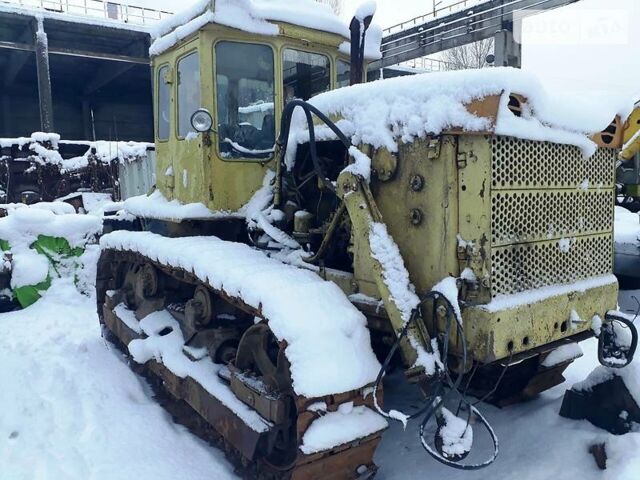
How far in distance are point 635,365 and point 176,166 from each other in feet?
11.1

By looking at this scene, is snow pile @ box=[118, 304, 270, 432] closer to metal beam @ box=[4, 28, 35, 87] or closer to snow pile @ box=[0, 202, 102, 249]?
snow pile @ box=[0, 202, 102, 249]

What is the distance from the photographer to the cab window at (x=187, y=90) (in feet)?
13.5

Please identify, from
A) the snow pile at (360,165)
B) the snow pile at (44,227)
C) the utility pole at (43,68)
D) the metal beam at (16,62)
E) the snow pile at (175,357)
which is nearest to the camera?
the snow pile at (360,165)

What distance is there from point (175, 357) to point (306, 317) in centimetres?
151

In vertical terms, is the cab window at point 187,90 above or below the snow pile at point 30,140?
below

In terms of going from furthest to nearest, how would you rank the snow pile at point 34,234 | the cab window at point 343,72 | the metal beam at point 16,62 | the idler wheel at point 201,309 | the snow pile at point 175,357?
the metal beam at point 16,62
the snow pile at point 34,234
the cab window at point 343,72
the idler wheel at point 201,309
the snow pile at point 175,357

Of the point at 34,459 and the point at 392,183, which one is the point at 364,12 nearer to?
the point at 392,183

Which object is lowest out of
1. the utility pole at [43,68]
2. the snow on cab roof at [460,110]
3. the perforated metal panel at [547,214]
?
the perforated metal panel at [547,214]

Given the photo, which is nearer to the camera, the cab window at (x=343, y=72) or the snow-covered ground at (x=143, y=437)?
the snow-covered ground at (x=143, y=437)

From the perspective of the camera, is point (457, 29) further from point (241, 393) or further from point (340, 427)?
point (340, 427)

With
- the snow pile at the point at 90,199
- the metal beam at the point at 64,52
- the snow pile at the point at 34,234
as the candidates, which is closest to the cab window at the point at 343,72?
the snow pile at the point at 34,234

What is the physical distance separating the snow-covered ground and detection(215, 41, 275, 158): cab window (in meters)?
1.92

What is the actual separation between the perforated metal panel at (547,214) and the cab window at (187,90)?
93.1 inches

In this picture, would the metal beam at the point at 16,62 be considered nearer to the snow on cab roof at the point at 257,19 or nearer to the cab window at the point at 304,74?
the snow on cab roof at the point at 257,19
